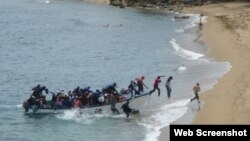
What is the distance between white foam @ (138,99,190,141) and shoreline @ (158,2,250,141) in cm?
57

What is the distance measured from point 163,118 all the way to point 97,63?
62.9 ft

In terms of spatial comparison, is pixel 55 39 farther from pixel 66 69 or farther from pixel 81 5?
pixel 81 5

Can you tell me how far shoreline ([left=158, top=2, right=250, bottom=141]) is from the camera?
28859 mm

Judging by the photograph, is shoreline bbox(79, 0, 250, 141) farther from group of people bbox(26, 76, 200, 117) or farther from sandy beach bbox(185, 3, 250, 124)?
group of people bbox(26, 76, 200, 117)

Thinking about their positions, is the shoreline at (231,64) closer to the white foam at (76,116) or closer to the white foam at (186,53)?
the white foam at (186,53)

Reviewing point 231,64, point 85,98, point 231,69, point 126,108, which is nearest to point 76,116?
point 85,98

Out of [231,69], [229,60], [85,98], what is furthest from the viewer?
[229,60]

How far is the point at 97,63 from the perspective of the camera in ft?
160

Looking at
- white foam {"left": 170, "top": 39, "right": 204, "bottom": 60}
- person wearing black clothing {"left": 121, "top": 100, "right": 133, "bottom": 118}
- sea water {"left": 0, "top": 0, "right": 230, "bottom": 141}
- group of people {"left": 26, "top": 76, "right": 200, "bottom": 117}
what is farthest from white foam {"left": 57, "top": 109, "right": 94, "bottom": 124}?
white foam {"left": 170, "top": 39, "right": 204, "bottom": 60}

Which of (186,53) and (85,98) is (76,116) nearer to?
(85,98)

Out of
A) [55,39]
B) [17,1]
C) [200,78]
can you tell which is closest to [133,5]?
[17,1]

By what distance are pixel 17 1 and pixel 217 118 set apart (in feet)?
310

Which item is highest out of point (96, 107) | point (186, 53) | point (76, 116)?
point (96, 107)

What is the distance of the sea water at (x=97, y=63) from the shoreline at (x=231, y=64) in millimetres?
1040
